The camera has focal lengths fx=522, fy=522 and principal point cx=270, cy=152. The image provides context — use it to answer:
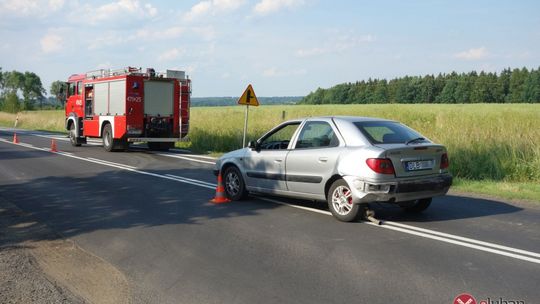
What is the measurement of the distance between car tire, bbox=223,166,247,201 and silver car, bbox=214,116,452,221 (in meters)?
0.52

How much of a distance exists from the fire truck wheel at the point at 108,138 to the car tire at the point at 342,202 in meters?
14.6

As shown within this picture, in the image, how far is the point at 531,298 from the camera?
4.34 metres

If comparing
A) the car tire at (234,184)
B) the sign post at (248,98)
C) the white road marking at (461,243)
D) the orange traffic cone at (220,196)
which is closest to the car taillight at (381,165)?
the white road marking at (461,243)

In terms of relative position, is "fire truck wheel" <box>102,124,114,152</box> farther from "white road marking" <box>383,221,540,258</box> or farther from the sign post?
Result: "white road marking" <box>383,221,540,258</box>

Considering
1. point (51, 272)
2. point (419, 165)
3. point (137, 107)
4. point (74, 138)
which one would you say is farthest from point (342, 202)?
point (74, 138)

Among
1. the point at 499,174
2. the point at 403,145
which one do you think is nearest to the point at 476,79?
the point at 499,174

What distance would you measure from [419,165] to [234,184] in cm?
353

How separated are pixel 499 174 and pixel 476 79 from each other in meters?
91.7

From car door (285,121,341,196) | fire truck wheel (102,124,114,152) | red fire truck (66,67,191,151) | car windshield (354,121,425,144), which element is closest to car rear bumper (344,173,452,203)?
car door (285,121,341,196)

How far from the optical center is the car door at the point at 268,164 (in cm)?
839

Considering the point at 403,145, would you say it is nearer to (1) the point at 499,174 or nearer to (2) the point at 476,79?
(1) the point at 499,174

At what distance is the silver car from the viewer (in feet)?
22.6

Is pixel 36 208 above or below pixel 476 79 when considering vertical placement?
below

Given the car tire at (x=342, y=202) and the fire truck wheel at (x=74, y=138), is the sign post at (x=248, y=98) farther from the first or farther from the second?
the car tire at (x=342, y=202)
